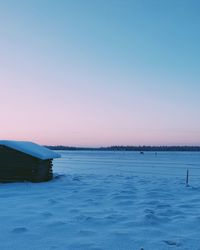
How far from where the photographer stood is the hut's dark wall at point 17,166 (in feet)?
62.7

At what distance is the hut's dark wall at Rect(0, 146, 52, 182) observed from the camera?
1912 cm

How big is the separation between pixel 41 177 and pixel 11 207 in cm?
882

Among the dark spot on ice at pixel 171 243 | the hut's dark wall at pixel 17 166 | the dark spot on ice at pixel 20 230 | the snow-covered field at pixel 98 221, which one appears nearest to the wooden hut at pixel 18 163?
the hut's dark wall at pixel 17 166

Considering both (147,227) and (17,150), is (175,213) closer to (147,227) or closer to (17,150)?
(147,227)

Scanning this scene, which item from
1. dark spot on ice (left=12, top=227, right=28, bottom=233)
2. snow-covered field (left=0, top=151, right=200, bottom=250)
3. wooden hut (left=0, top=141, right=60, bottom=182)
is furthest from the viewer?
wooden hut (left=0, top=141, right=60, bottom=182)

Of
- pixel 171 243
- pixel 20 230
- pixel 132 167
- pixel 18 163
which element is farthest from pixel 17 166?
pixel 132 167

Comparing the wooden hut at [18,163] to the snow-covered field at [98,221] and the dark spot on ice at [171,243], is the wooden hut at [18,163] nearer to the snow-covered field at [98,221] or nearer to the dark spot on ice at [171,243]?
the snow-covered field at [98,221]

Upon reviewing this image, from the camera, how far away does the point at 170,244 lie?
716 cm

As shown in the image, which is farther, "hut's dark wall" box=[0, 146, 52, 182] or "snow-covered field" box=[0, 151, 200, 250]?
"hut's dark wall" box=[0, 146, 52, 182]

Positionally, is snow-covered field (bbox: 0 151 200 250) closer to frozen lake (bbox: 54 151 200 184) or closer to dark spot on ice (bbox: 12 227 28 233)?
dark spot on ice (bbox: 12 227 28 233)

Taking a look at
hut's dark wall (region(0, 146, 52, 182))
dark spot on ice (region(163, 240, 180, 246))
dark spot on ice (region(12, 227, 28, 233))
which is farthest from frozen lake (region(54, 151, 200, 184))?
dark spot on ice (region(12, 227, 28, 233))

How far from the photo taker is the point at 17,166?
757 inches

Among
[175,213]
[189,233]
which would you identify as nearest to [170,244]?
[189,233]

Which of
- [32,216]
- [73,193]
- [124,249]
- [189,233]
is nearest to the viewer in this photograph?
[124,249]
